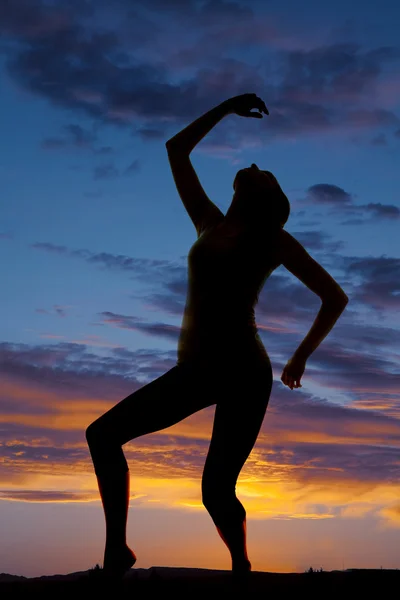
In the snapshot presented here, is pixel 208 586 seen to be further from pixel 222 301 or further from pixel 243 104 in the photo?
pixel 243 104

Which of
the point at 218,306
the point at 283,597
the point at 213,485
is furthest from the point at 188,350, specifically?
the point at 283,597

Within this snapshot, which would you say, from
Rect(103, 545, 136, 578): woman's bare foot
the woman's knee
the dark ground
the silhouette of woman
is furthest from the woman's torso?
the dark ground

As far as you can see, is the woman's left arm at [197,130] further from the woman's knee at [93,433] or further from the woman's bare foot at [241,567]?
the woman's bare foot at [241,567]

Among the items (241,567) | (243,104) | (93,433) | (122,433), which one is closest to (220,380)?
(122,433)

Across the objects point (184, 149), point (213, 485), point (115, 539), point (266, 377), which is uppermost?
point (184, 149)

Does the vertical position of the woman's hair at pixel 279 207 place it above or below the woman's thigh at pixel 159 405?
above

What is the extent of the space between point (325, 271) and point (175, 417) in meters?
1.75

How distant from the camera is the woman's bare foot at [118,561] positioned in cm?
606

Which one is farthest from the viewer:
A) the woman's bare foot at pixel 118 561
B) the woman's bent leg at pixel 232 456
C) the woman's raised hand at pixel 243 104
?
the woman's raised hand at pixel 243 104

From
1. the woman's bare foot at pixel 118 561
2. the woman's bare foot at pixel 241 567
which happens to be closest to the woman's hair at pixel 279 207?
the woman's bare foot at pixel 241 567

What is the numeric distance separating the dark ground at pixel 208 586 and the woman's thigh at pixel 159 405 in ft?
3.63

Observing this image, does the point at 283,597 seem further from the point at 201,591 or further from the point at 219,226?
the point at 219,226

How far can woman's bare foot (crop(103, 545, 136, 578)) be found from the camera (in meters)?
6.06

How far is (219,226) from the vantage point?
6566 mm
